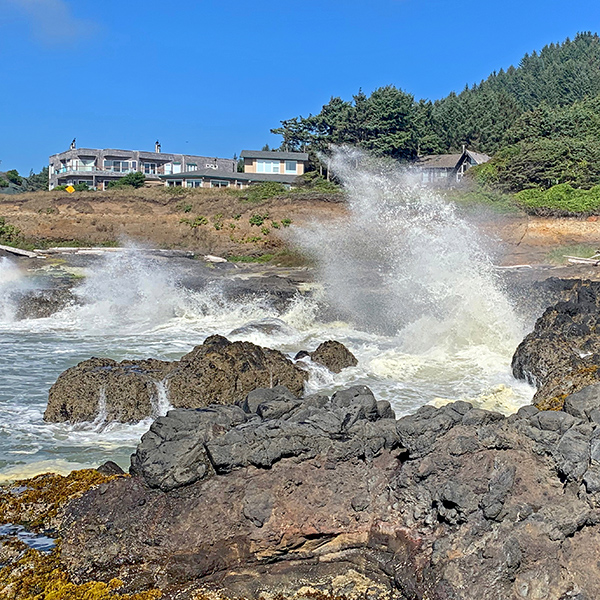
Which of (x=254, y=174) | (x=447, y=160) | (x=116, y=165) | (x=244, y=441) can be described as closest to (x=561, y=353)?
(x=244, y=441)

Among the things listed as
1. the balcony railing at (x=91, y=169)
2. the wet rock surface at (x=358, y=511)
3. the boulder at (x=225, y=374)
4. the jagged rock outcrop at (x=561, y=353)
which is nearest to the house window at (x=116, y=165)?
the balcony railing at (x=91, y=169)

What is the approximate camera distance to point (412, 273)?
872 inches

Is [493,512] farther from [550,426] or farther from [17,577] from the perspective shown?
[17,577]

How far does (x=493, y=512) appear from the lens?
17.9 feet

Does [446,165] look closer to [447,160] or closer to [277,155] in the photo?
[447,160]

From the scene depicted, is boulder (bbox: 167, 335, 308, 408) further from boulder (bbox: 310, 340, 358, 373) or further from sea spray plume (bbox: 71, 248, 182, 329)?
sea spray plume (bbox: 71, 248, 182, 329)

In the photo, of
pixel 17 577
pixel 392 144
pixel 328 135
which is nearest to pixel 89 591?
pixel 17 577

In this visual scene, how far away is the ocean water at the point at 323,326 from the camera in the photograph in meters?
10.3

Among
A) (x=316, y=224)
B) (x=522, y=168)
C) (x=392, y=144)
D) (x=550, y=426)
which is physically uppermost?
(x=392, y=144)

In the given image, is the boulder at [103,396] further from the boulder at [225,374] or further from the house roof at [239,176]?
the house roof at [239,176]

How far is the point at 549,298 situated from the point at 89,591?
16239mm

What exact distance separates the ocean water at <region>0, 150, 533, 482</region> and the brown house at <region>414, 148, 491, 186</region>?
21.4 metres

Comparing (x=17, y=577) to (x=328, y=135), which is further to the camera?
(x=328, y=135)

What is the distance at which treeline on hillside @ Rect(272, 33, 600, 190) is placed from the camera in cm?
3778
